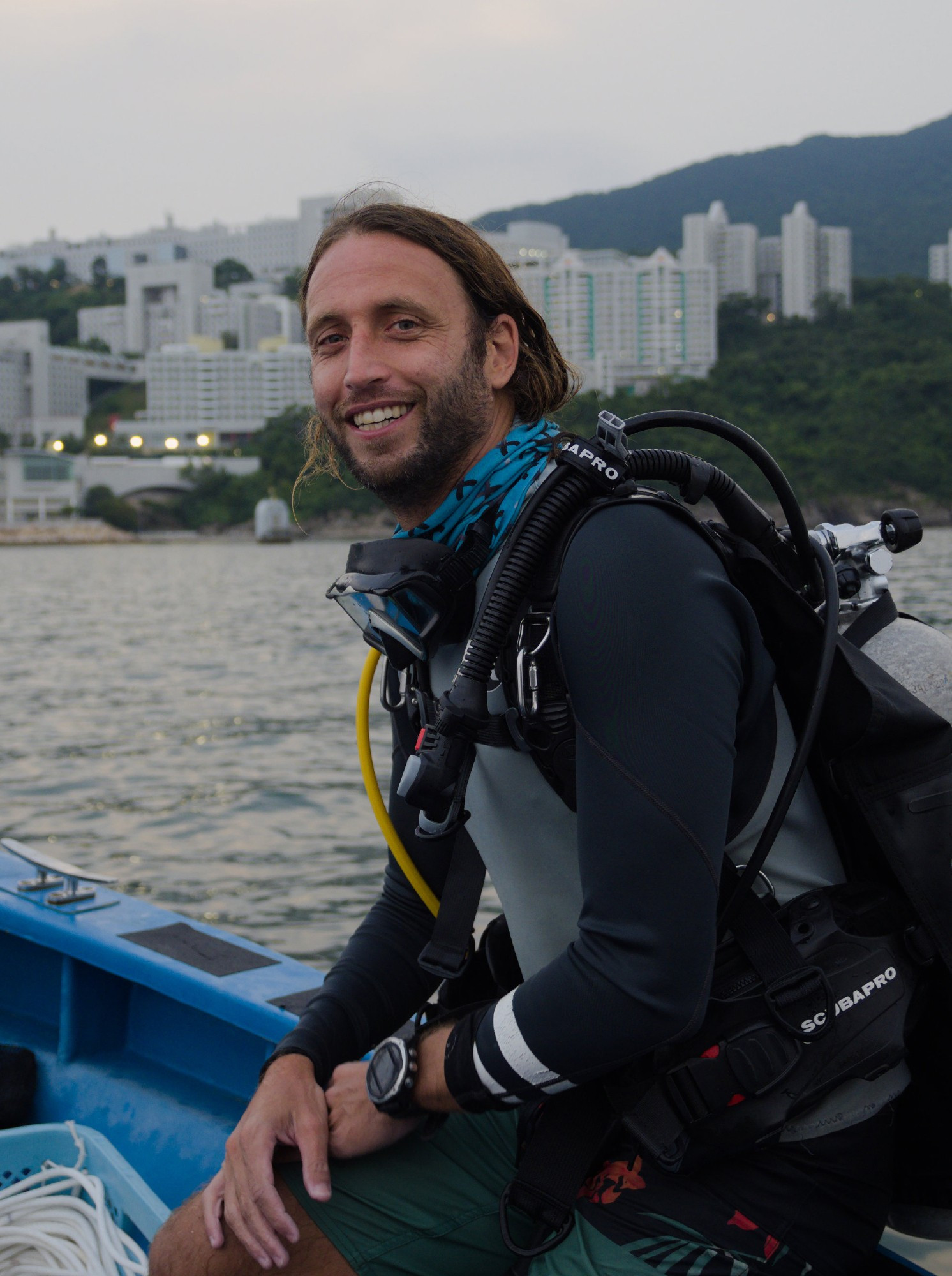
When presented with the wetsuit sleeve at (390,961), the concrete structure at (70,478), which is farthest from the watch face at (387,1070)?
the concrete structure at (70,478)

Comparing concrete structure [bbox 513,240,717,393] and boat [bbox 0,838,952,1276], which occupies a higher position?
concrete structure [bbox 513,240,717,393]

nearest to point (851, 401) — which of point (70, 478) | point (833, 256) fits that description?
point (70, 478)

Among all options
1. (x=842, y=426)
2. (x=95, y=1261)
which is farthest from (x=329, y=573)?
(x=95, y=1261)

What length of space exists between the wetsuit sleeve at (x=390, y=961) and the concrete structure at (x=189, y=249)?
174 meters

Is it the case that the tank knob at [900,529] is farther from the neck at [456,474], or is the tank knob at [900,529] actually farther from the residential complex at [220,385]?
the residential complex at [220,385]

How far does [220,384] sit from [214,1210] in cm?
11807

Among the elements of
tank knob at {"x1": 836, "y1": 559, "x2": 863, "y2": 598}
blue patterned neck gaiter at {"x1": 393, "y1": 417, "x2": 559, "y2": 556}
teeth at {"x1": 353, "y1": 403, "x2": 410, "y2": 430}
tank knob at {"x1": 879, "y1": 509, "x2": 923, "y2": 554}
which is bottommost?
tank knob at {"x1": 836, "y1": 559, "x2": 863, "y2": 598}

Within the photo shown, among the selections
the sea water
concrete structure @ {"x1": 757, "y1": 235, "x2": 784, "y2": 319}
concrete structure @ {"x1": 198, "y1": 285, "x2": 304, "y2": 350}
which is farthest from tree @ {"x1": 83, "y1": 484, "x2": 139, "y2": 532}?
concrete structure @ {"x1": 757, "y1": 235, "x2": 784, "y2": 319}

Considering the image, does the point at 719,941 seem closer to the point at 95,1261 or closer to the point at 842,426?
the point at 95,1261

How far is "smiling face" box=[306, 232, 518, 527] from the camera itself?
1588 mm

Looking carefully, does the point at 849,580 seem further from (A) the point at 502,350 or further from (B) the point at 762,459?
(A) the point at 502,350

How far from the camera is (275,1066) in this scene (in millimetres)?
1554

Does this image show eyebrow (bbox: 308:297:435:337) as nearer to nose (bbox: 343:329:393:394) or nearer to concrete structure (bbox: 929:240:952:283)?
nose (bbox: 343:329:393:394)

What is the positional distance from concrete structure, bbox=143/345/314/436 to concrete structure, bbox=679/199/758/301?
48660 mm
